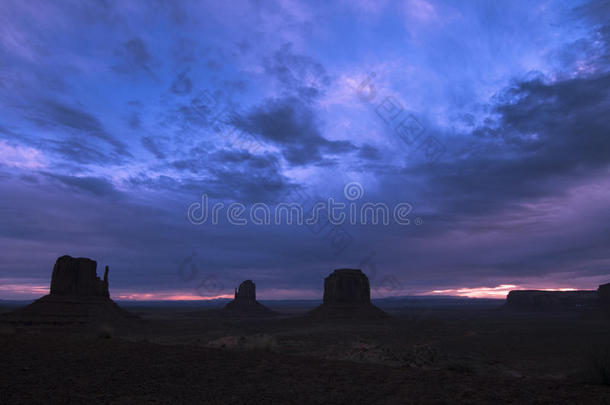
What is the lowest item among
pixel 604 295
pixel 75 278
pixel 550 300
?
pixel 550 300

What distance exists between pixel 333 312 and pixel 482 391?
262 feet

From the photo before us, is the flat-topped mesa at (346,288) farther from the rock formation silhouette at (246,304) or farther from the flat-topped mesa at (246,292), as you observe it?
the flat-topped mesa at (246,292)

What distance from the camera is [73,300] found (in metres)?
66.6

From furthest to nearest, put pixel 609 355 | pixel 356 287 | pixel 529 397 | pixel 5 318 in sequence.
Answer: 1. pixel 356 287
2. pixel 5 318
3. pixel 609 355
4. pixel 529 397

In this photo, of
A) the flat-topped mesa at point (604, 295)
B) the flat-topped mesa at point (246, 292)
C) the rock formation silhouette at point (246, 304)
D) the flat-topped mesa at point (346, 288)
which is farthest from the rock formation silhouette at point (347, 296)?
the flat-topped mesa at point (604, 295)

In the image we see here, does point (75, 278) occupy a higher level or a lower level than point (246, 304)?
higher

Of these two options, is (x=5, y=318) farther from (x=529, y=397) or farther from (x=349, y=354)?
(x=529, y=397)

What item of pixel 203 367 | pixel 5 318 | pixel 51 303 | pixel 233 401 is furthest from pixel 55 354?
pixel 51 303

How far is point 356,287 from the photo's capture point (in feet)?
321

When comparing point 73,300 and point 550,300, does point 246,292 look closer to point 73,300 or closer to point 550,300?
point 73,300

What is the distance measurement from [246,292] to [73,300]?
89.8 meters

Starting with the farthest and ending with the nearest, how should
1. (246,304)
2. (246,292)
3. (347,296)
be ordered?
(246,292) < (246,304) < (347,296)

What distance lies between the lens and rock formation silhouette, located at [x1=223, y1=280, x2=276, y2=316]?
135 meters

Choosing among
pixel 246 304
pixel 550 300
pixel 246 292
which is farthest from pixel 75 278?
pixel 550 300
